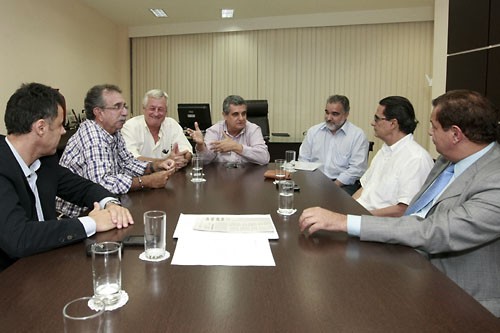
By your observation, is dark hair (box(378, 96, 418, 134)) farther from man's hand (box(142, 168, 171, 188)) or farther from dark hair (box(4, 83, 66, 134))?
dark hair (box(4, 83, 66, 134))

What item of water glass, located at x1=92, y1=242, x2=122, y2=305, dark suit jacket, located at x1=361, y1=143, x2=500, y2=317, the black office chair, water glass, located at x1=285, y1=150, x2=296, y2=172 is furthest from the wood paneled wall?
water glass, located at x1=92, y1=242, x2=122, y2=305

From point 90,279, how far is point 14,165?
0.60 meters

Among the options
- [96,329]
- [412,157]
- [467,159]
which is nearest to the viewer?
[96,329]

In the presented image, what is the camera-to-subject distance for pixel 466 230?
127cm

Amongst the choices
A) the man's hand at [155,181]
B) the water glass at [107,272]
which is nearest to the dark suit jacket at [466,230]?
the water glass at [107,272]

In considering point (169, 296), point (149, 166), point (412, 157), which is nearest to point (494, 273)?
point (412, 157)

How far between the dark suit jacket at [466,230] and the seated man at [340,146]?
6.60 feet

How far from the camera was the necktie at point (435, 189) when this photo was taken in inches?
62.4

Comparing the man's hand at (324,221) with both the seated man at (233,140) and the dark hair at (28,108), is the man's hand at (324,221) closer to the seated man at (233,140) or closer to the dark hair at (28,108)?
the dark hair at (28,108)

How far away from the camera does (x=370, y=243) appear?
1329 millimetres

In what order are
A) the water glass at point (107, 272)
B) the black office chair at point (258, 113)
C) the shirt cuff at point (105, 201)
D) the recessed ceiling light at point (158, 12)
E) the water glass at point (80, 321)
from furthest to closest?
the recessed ceiling light at point (158, 12), the black office chair at point (258, 113), the shirt cuff at point (105, 201), the water glass at point (107, 272), the water glass at point (80, 321)

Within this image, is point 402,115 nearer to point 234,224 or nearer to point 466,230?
point 466,230

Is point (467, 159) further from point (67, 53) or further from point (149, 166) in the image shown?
point (67, 53)

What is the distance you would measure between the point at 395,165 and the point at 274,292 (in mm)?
1511
